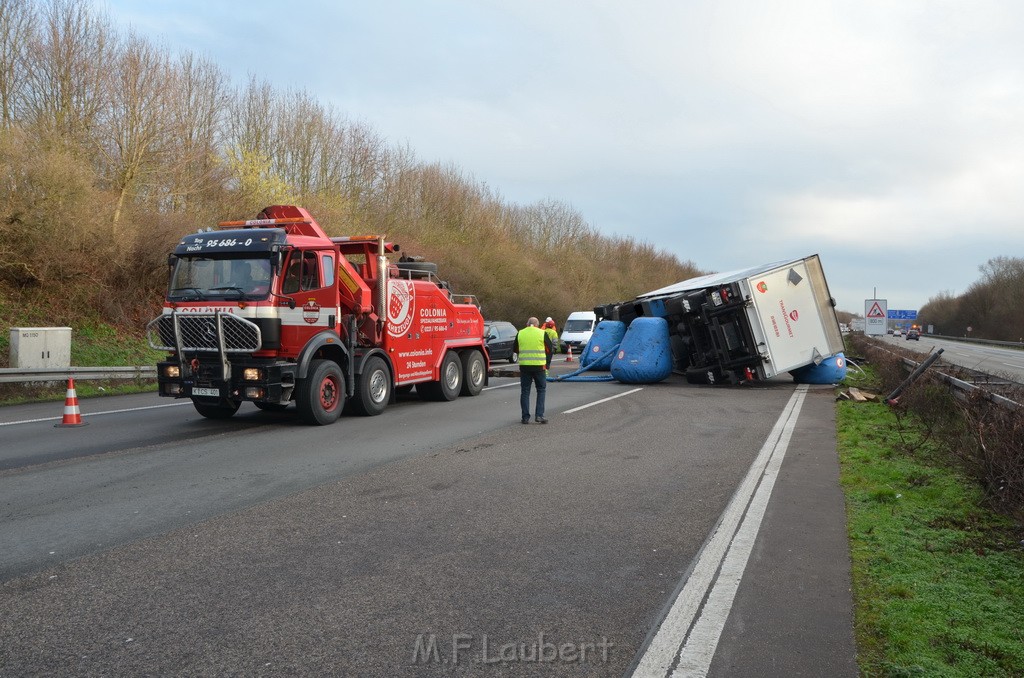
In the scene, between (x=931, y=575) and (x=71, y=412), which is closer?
(x=931, y=575)

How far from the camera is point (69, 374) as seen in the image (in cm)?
1609

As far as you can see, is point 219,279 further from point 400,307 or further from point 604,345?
point 604,345

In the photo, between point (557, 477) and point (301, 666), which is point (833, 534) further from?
point (301, 666)

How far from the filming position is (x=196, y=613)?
13.3 ft

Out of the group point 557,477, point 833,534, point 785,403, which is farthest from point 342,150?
point 833,534

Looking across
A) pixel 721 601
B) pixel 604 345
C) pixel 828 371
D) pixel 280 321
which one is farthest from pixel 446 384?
pixel 721 601

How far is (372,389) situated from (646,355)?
8739 millimetres

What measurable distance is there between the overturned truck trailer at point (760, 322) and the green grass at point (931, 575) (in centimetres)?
963

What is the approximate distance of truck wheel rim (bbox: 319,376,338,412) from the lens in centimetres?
1161

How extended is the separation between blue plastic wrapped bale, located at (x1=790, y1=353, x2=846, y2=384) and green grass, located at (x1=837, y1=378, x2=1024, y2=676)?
11.8m

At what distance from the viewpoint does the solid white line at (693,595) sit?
3.54m

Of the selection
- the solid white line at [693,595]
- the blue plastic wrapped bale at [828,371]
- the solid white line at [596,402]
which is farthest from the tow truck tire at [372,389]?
the blue plastic wrapped bale at [828,371]

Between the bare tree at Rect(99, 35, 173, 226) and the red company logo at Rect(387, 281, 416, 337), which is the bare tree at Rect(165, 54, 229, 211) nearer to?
the bare tree at Rect(99, 35, 173, 226)

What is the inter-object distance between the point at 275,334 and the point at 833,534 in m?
7.85
